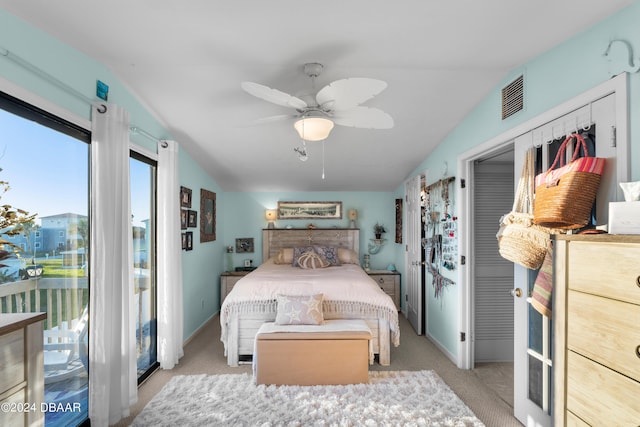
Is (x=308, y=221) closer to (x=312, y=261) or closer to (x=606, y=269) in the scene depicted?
(x=312, y=261)

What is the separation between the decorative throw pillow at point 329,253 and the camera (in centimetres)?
504

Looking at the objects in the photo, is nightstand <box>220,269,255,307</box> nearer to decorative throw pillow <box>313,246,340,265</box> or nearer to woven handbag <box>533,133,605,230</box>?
decorative throw pillow <box>313,246,340,265</box>

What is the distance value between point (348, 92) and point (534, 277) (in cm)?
176

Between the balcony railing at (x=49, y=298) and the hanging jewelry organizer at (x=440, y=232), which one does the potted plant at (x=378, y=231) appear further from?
the balcony railing at (x=49, y=298)

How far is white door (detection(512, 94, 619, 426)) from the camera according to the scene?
166 cm

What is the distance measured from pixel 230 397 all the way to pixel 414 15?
9.54 ft

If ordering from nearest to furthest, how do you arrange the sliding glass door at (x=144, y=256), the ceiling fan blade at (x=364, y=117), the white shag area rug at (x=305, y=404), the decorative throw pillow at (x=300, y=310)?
the ceiling fan blade at (x=364, y=117), the white shag area rug at (x=305, y=404), the sliding glass door at (x=144, y=256), the decorative throw pillow at (x=300, y=310)

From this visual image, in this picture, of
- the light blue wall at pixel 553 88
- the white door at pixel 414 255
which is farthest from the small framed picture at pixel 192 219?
the light blue wall at pixel 553 88

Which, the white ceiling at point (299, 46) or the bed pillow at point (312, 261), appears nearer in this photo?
the white ceiling at point (299, 46)

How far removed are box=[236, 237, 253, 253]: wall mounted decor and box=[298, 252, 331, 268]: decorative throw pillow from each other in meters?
1.14

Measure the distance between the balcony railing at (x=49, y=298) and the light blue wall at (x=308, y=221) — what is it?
3.40 meters

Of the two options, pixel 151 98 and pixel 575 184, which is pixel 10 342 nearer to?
pixel 151 98

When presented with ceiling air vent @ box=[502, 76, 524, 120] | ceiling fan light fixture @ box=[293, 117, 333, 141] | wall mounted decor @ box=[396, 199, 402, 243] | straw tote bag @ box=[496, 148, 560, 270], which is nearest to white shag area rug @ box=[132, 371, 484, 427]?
straw tote bag @ box=[496, 148, 560, 270]

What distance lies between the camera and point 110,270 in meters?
2.28
